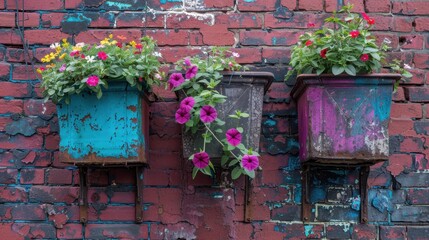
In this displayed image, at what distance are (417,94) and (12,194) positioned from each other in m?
1.75

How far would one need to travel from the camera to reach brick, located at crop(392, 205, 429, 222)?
8.15 ft

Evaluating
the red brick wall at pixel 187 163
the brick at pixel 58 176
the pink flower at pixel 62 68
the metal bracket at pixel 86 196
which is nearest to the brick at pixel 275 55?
the red brick wall at pixel 187 163

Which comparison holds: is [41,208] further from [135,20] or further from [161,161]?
[135,20]

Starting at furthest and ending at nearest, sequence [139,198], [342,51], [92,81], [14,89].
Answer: [14,89], [139,198], [342,51], [92,81]

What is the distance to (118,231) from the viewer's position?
2.45 meters

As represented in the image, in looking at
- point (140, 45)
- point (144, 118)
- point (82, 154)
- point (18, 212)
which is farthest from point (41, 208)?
point (140, 45)

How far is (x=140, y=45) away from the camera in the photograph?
2348 millimetres

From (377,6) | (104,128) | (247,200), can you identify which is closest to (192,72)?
(104,128)

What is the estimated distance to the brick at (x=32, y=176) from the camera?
98.4 inches

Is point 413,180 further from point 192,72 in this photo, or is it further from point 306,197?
point 192,72

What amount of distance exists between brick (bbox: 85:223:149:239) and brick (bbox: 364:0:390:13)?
4.35 feet

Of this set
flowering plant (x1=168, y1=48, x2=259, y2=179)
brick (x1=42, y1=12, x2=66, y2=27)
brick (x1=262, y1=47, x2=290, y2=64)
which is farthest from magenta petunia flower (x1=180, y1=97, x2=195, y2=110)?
brick (x1=42, y1=12, x2=66, y2=27)

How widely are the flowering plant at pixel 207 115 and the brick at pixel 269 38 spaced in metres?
0.29

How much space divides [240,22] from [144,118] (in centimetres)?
61
